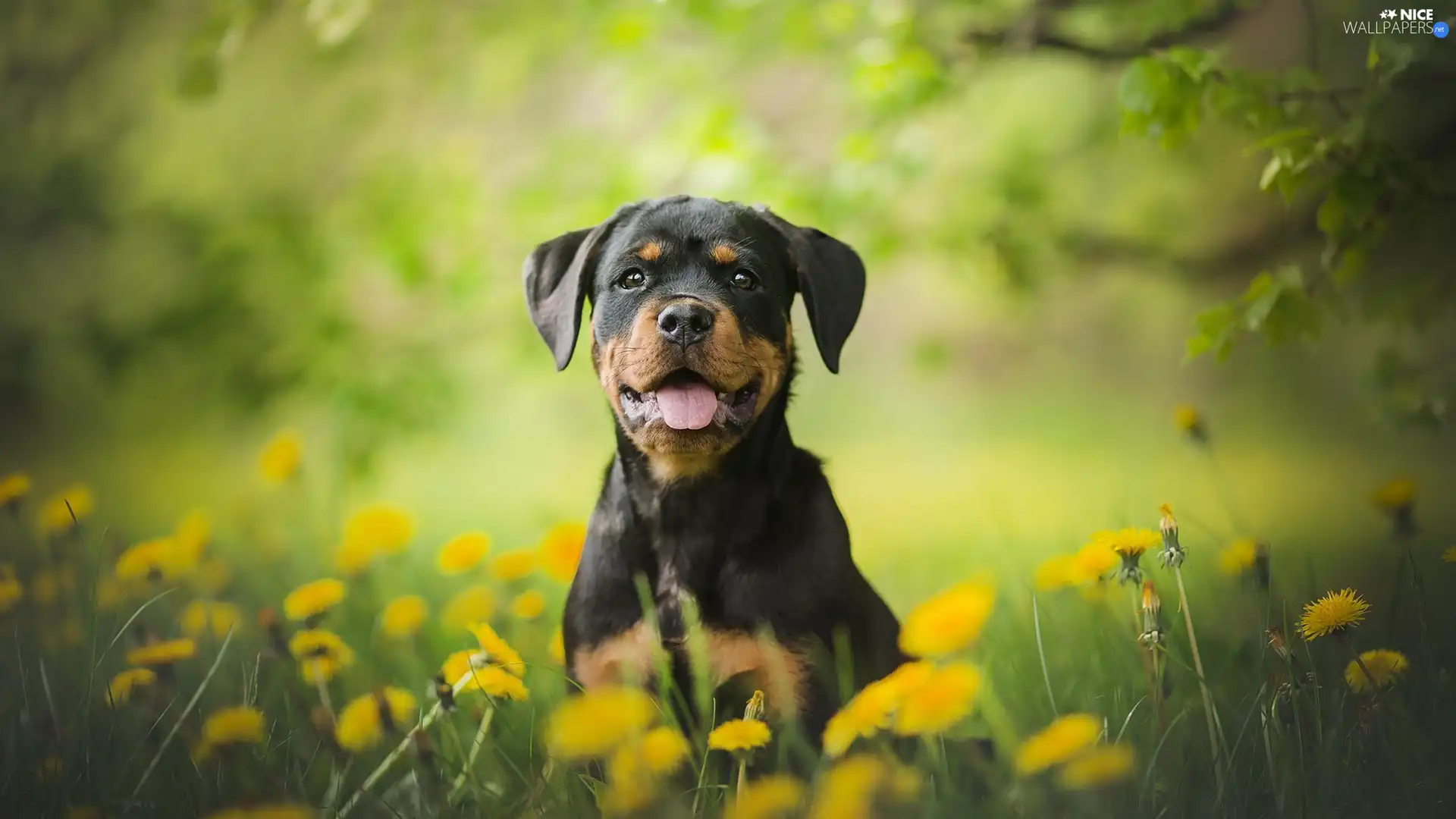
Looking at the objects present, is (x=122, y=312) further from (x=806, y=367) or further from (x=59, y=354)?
(x=806, y=367)

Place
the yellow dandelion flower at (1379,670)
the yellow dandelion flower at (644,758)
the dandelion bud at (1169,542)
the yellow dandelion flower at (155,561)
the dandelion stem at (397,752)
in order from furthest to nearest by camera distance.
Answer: the yellow dandelion flower at (155,561)
the yellow dandelion flower at (1379,670)
the dandelion bud at (1169,542)
the dandelion stem at (397,752)
the yellow dandelion flower at (644,758)

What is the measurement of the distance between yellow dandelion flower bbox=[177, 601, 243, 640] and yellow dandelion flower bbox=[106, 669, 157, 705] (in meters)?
0.63

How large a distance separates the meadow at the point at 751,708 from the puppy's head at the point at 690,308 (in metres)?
0.60

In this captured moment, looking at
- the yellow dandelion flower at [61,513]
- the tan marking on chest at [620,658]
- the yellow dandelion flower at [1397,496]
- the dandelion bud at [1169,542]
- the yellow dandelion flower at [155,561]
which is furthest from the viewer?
the yellow dandelion flower at [61,513]

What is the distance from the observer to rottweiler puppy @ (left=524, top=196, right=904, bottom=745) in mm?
2576

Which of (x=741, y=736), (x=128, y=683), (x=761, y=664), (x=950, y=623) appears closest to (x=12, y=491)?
(x=128, y=683)

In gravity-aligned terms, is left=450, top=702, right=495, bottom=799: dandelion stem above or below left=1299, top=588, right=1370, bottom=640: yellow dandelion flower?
below

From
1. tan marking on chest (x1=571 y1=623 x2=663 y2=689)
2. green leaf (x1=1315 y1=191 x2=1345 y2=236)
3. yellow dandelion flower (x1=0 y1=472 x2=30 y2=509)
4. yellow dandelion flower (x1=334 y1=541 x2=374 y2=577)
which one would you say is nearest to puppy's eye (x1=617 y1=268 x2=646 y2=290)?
tan marking on chest (x1=571 y1=623 x2=663 y2=689)

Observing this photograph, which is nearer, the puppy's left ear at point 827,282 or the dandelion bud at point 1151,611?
the dandelion bud at point 1151,611

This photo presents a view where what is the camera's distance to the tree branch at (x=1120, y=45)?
4215 millimetres

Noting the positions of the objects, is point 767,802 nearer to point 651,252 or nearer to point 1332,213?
point 651,252

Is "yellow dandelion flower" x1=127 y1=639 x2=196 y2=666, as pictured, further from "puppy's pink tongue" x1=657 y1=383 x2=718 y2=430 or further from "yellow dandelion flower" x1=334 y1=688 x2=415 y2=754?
"puppy's pink tongue" x1=657 y1=383 x2=718 y2=430

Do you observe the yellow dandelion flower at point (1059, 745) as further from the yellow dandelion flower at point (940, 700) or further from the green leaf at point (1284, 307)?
the green leaf at point (1284, 307)

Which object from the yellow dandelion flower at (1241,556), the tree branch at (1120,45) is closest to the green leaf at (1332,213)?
the yellow dandelion flower at (1241,556)
